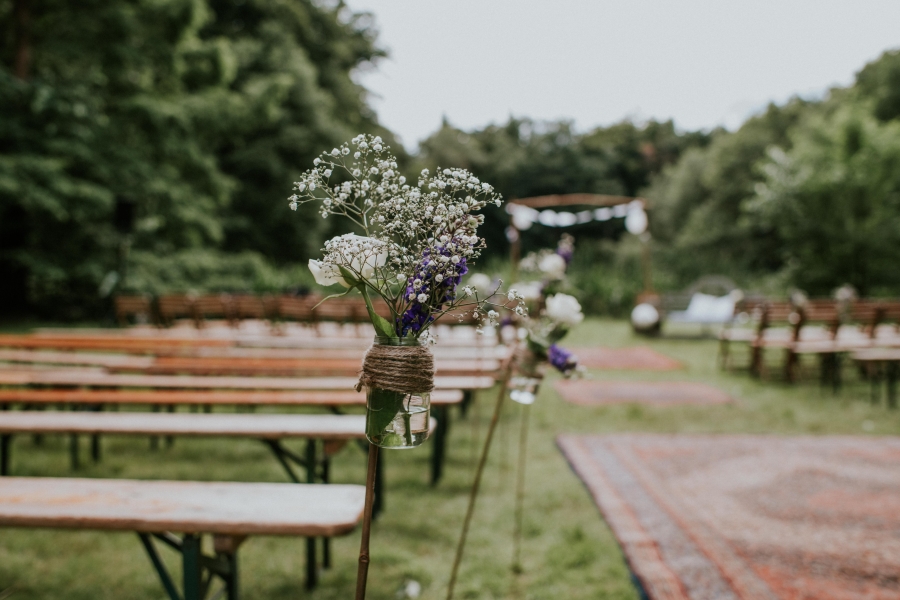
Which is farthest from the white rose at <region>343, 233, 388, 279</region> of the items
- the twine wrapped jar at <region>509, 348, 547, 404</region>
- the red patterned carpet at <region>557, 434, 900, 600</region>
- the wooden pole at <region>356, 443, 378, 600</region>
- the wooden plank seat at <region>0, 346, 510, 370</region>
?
the wooden plank seat at <region>0, 346, 510, 370</region>

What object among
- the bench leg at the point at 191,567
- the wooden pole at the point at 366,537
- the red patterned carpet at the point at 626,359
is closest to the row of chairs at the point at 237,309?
the red patterned carpet at the point at 626,359

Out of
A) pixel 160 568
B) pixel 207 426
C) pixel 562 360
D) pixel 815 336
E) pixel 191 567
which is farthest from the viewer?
pixel 815 336

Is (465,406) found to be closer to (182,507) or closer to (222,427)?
(222,427)

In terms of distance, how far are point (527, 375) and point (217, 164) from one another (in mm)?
20140

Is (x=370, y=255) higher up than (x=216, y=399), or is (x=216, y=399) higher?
(x=370, y=255)

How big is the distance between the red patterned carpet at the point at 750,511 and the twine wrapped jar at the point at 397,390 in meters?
1.74

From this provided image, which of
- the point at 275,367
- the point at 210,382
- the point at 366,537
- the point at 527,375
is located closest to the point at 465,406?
the point at 275,367

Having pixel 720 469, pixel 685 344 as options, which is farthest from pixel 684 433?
pixel 685 344

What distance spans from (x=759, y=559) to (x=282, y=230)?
21758 millimetres

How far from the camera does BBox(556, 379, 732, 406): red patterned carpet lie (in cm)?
637

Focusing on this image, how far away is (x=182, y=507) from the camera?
1843mm

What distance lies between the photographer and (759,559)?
2.79 metres

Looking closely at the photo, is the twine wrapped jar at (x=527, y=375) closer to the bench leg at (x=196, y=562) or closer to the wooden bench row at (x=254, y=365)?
the bench leg at (x=196, y=562)

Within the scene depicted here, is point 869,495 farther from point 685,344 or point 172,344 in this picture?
point 685,344
